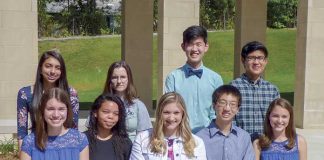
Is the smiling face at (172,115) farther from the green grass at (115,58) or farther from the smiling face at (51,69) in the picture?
the green grass at (115,58)

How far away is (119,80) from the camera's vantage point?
15.6ft

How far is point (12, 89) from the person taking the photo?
9680 mm

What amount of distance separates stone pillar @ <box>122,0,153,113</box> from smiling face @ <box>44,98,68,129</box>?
10524 mm

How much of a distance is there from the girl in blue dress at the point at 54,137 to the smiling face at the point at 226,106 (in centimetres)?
118

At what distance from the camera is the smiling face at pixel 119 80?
4738 mm

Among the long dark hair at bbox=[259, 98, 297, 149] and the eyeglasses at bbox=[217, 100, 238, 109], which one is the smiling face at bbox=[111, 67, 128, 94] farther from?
the long dark hair at bbox=[259, 98, 297, 149]

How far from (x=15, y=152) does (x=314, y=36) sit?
734 cm

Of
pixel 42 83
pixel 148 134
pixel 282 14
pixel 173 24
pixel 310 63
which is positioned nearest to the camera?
pixel 148 134

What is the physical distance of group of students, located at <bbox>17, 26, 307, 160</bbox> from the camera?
4.16 metres

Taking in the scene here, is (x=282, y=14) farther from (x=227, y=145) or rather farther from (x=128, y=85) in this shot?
(x=227, y=145)

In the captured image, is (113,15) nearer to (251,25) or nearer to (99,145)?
(251,25)

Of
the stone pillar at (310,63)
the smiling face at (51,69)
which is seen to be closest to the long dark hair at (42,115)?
the smiling face at (51,69)

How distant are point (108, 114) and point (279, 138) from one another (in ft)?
5.34

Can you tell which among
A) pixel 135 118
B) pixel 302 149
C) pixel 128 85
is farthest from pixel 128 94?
pixel 302 149
